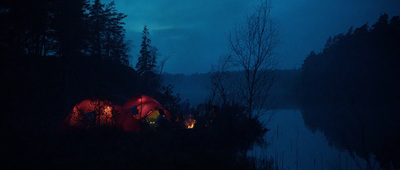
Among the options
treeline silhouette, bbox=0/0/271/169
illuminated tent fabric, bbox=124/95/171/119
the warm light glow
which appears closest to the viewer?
treeline silhouette, bbox=0/0/271/169

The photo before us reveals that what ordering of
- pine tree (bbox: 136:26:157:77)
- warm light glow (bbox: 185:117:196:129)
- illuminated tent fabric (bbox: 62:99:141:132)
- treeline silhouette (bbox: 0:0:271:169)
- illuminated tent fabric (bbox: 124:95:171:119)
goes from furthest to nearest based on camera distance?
pine tree (bbox: 136:26:157:77) → warm light glow (bbox: 185:117:196:129) → illuminated tent fabric (bbox: 124:95:171:119) → illuminated tent fabric (bbox: 62:99:141:132) → treeline silhouette (bbox: 0:0:271:169)

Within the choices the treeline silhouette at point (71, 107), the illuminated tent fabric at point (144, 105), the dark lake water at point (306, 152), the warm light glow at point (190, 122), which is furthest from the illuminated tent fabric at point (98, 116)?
the dark lake water at point (306, 152)

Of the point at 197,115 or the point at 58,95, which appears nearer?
the point at 197,115

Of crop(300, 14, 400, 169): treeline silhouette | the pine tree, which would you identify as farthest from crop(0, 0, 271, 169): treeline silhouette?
crop(300, 14, 400, 169): treeline silhouette

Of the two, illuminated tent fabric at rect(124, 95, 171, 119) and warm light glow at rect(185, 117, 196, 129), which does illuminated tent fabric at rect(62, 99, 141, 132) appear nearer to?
illuminated tent fabric at rect(124, 95, 171, 119)

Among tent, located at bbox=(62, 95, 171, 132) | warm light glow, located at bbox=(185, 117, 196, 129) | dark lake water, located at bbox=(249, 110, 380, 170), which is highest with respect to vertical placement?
tent, located at bbox=(62, 95, 171, 132)

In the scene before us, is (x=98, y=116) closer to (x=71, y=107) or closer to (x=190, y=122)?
(x=190, y=122)

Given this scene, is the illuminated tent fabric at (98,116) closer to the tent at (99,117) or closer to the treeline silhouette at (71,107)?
the tent at (99,117)

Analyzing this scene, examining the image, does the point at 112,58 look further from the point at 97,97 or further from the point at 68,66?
the point at 97,97

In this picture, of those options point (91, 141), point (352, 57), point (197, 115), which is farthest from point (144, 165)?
point (352, 57)

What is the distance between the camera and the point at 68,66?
16.8 meters

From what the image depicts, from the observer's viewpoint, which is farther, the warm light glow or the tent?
the warm light glow

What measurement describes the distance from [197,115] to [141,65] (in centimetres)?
1750

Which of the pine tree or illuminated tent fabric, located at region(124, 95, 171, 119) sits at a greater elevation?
the pine tree
